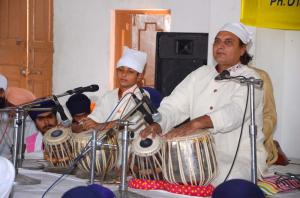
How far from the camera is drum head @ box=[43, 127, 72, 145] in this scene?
4453 millimetres

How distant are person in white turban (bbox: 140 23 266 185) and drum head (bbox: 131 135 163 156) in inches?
1.7

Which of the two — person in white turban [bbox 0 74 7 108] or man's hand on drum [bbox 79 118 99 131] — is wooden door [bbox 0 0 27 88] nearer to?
person in white turban [bbox 0 74 7 108]

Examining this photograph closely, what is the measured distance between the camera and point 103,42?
816 centimetres

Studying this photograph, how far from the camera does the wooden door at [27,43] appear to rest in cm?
845

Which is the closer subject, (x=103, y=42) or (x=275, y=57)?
(x=275, y=57)

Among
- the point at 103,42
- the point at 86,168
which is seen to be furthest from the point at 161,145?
the point at 103,42

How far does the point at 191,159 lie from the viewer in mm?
3711

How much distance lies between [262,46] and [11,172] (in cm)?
382

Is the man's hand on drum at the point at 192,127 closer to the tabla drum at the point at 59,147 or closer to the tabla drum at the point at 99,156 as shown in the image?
the tabla drum at the point at 99,156

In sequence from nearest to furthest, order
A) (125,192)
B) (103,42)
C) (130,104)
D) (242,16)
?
(125,192) → (130,104) → (242,16) → (103,42)

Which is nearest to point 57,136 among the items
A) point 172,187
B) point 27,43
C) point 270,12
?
point 172,187

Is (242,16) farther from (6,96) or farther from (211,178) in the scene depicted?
(6,96)

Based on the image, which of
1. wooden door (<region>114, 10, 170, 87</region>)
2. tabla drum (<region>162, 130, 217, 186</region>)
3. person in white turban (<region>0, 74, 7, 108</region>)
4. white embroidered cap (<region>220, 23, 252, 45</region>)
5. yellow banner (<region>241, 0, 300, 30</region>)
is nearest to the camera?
tabla drum (<region>162, 130, 217, 186</region>)

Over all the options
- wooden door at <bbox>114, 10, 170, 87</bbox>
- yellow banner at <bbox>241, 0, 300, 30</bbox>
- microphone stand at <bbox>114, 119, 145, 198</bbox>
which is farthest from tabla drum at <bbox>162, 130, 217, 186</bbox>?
wooden door at <bbox>114, 10, 170, 87</bbox>
